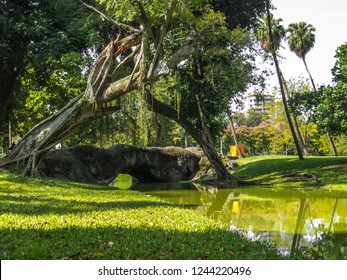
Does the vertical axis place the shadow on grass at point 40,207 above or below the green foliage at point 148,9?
below

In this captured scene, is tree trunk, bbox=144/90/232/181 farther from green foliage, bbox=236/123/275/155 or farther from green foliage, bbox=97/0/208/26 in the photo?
green foliage, bbox=236/123/275/155

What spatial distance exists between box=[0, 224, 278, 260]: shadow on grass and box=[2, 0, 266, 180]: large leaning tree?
11213 mm

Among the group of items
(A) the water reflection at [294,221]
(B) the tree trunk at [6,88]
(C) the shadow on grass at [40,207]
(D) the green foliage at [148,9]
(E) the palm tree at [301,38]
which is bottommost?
(A) the water reflection at [294,221]

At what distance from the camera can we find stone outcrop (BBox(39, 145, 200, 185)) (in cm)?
2430

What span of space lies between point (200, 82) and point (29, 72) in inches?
550

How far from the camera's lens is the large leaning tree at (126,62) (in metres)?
17.4

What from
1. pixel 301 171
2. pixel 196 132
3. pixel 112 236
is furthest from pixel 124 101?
pixel 112 236

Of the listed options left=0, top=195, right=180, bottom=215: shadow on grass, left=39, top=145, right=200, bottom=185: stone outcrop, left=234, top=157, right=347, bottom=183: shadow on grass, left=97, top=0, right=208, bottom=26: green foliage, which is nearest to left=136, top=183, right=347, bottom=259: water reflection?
left=0, top=195, right=180, bottom=215: shadow on grass

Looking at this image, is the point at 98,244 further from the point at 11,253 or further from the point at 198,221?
the point at 198,221

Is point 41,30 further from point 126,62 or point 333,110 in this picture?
point 333,110

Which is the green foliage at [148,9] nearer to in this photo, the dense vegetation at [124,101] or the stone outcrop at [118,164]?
the dense vegetation at [124,101]

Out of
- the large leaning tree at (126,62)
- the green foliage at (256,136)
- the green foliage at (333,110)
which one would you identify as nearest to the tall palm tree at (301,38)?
the green foliage at (256,136)

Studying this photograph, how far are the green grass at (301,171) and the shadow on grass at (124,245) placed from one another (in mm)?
15371

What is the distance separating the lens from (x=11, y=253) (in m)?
5.33
